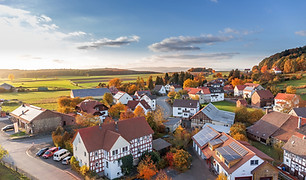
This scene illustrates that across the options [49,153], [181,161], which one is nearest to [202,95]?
[181,161]

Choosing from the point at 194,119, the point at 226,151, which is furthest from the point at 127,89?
the point at 226,151

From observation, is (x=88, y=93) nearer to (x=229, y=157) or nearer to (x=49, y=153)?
(x=49, y=153)

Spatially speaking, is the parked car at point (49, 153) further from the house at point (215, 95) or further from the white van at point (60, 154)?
the house at point (215, 95)

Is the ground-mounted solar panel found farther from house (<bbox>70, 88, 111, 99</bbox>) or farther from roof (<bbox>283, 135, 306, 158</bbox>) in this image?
house (<bbox>70, 88, 111, 99</bbox>)

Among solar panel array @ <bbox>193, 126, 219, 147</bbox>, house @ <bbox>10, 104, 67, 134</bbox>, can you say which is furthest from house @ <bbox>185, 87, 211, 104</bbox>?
house @ <bbox>10, 104, 67, 134</bbox>

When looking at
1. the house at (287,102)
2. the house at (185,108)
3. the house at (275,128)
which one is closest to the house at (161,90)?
the house at (185,108)

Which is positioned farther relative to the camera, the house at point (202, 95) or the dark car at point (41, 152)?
the house at point (202, 95)
